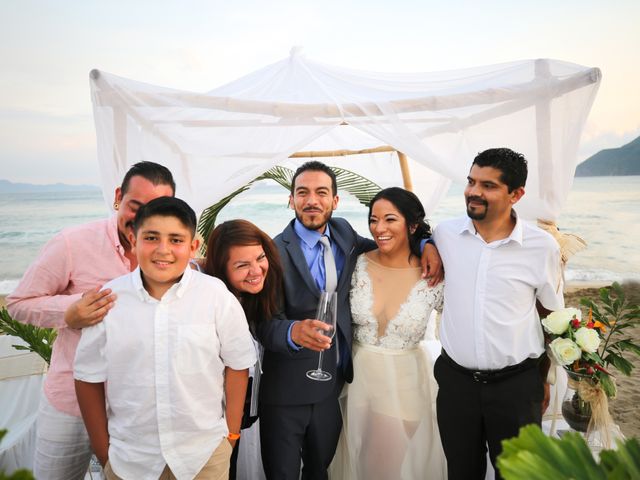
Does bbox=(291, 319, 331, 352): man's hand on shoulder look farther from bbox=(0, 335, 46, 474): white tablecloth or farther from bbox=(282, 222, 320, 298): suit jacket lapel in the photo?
bbox=(0, 335, 46, 474): white tablecloth

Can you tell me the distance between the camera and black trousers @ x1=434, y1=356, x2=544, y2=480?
2.14 meters

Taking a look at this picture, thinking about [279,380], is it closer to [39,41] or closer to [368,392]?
[368,392]

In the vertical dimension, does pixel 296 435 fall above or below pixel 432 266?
below

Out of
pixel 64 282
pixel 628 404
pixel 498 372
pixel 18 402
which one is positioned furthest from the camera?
pixel 628 404

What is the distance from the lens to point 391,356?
97.7 inches

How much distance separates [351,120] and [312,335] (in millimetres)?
2076

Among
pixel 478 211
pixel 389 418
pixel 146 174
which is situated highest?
pixel 146 174

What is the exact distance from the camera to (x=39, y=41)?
2227cm

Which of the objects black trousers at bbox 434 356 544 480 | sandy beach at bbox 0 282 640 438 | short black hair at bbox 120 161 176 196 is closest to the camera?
short black hair at bbox 120 161 176 196

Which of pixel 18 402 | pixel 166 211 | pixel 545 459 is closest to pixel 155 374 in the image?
pixel 166 211

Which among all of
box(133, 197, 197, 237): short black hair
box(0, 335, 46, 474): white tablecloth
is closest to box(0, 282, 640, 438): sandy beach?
box(133, 197, 197, 237): short black hair

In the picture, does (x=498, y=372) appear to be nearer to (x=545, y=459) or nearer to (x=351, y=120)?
(x=545, y=459)

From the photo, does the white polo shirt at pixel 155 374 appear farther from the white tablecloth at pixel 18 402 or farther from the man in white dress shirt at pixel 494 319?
the white tablecloth at pixel 18 402

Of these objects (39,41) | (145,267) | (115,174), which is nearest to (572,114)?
(145,267)
